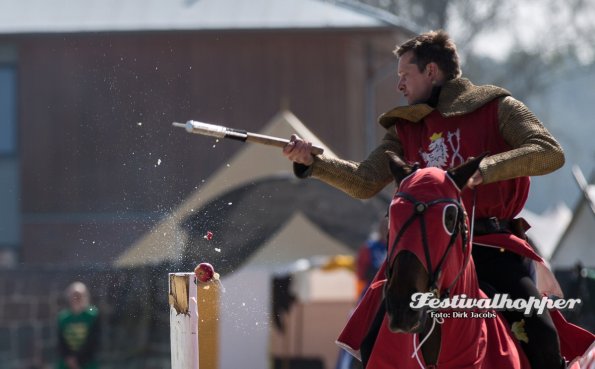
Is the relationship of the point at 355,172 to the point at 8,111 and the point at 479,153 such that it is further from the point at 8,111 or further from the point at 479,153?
the point at 8,111

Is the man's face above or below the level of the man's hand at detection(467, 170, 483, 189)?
above

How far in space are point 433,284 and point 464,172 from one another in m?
0.44

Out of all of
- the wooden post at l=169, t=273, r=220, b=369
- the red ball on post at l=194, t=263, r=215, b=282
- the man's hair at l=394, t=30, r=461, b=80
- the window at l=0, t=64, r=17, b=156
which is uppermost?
the window at l=0, t=64, r=17, b=156

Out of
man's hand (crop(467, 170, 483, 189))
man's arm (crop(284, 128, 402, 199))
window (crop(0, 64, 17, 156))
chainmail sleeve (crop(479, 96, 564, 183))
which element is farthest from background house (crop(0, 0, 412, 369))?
man's hand (crop(467, 170, 483, 189))

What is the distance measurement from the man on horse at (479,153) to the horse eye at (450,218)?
29 cm

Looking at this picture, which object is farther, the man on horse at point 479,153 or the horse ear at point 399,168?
the man on horse at point 479,153

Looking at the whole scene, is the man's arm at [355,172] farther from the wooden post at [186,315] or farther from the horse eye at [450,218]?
the horse eye at [450,218]

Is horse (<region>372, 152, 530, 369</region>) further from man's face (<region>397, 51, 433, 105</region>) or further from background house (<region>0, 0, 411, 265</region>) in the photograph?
background house (<region>0, 0, 411, 265</region>)

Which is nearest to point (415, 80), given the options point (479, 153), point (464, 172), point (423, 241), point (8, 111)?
point (479, 153)

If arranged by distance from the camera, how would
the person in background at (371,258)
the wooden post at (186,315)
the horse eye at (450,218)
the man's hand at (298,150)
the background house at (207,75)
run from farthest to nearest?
the background house at (207,75)
the person in background at (371,258)
the man's hand at (298,150)
the wooden post at (186,315)
the horse eye at (450,218)

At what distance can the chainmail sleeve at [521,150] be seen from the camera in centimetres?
448

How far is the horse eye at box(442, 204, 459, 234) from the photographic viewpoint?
408 cm

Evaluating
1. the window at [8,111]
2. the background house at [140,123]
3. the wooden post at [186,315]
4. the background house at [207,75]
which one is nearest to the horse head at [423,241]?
the wooden post at [186,315]

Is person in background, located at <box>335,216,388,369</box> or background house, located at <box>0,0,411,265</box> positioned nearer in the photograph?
person in background, located at <box>335,216,388,369</box>
